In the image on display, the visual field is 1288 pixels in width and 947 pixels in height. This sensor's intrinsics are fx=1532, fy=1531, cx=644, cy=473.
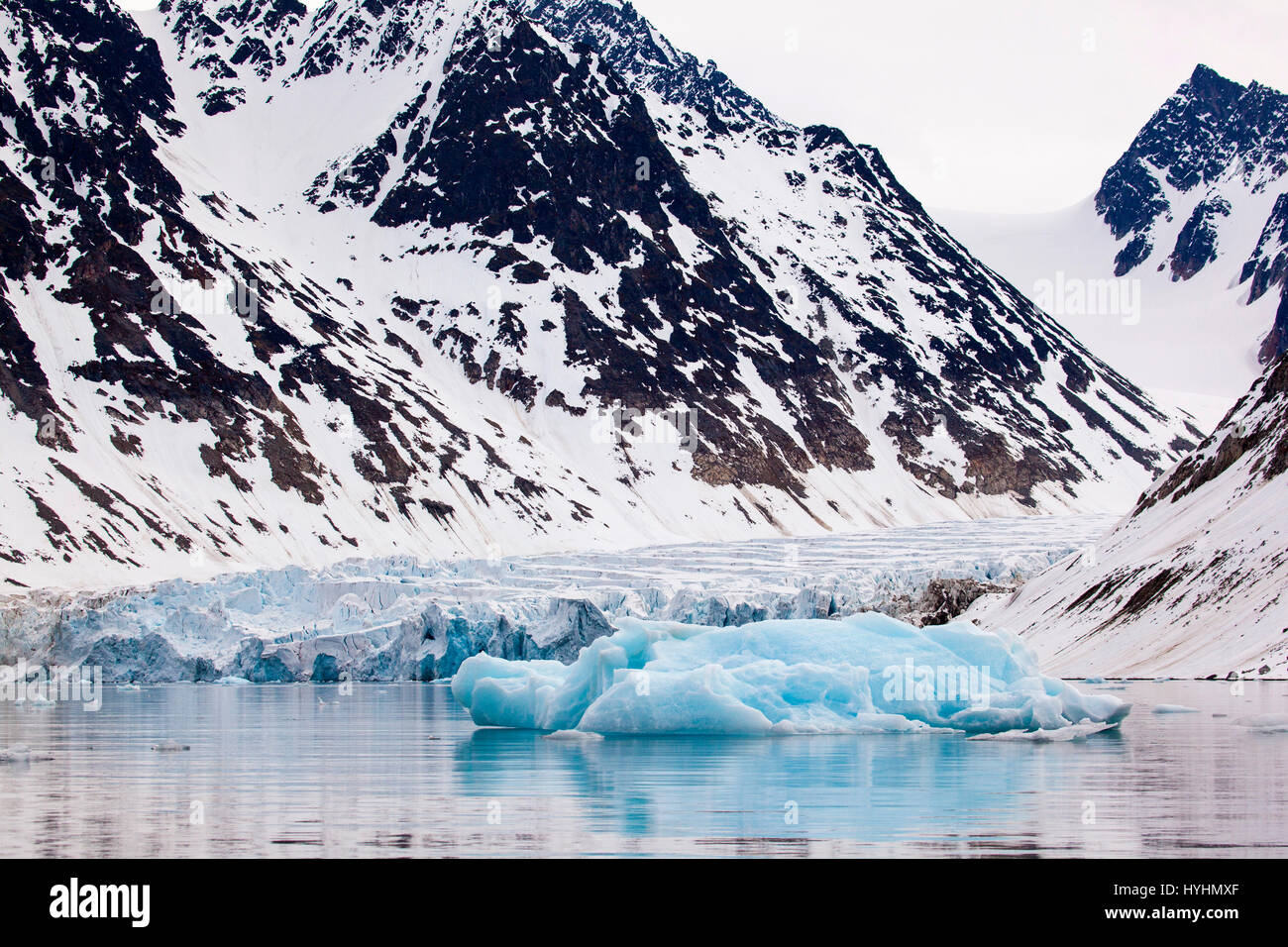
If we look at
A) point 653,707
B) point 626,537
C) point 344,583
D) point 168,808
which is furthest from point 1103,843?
point 626,537

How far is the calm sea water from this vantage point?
1745cm

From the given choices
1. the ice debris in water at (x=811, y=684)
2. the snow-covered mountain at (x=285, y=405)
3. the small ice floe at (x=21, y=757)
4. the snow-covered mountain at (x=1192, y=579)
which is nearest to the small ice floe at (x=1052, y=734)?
the ice debris in water at (x=811, y=684)

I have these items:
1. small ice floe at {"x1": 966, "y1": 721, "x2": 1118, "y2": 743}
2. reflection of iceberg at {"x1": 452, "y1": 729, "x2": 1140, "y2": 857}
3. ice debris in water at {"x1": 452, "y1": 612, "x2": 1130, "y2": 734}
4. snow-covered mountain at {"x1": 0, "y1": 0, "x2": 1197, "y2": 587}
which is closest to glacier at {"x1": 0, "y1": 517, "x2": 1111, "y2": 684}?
ice debris in water at {"x1": 452, "y1": 612, "x2": 1130, "y2": 734}

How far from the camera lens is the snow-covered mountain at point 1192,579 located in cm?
5694

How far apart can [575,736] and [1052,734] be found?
10344 mm

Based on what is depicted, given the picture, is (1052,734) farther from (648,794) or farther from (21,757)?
(21,757)

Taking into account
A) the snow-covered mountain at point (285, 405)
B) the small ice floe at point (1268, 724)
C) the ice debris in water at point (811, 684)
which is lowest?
the small ice floe at point (1268, 724)

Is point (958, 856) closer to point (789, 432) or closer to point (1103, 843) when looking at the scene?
point (1103, 843)

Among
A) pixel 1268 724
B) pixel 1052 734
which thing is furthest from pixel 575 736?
pixel 1268 724

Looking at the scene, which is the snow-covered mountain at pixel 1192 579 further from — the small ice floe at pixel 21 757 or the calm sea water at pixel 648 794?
the small ice floe at pixel 21 757

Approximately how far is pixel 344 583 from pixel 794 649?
50.3 metres

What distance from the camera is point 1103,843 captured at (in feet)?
55.8

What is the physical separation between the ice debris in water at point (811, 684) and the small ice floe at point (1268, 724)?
8.95 ft

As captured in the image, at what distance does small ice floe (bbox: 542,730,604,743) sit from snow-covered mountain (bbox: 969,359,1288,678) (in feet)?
92.1
